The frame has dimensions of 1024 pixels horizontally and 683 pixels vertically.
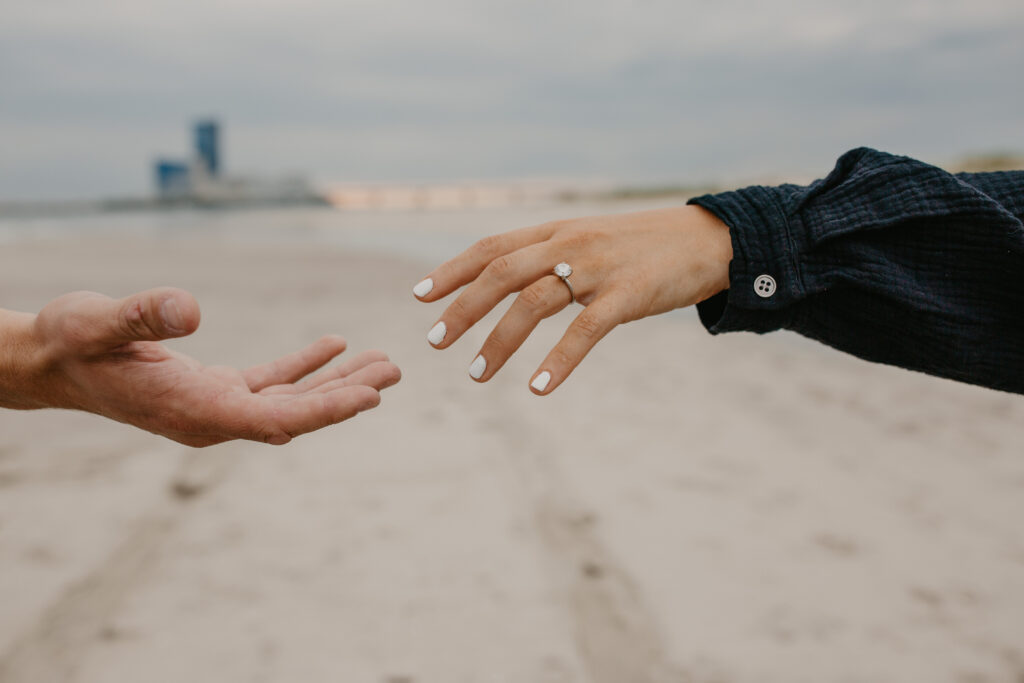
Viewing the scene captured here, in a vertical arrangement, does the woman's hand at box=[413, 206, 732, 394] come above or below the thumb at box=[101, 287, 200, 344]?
above

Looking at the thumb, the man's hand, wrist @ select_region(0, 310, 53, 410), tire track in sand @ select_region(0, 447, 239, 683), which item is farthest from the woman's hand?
tire track in sand @ select_region(0, 447, 239, 683)

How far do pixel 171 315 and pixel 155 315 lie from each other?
0.09 ft

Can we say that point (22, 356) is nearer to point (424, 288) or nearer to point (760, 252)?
point (424, 288)

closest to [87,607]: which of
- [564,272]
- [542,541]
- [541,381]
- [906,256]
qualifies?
[542,541]

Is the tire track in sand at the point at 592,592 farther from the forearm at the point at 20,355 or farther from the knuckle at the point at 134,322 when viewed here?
the forearm at the point at 20,355

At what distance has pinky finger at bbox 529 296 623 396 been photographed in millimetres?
1160

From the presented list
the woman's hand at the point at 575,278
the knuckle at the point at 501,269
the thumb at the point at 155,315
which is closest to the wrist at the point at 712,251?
the woman's hand at the point at 575,278

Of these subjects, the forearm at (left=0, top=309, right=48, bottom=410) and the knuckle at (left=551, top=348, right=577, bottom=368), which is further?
the forearm at (left=0, top=309, right=48, bottom=410)

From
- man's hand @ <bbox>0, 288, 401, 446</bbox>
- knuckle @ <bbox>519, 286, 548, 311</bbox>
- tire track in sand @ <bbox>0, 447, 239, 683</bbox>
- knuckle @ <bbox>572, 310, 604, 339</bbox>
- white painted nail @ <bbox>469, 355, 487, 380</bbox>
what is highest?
knuckle @ <bbox>519, 286, 548, 311</bbox>

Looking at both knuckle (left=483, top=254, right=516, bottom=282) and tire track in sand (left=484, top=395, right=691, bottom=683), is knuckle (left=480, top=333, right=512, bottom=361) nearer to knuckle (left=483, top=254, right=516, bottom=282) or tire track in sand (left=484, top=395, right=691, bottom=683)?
knuckle (left=483, top=254, right=516, bottom=282)

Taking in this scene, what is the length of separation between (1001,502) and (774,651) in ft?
4.05

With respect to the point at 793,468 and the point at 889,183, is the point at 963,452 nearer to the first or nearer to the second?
the point at 793,468

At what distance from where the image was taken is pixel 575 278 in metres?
1.21

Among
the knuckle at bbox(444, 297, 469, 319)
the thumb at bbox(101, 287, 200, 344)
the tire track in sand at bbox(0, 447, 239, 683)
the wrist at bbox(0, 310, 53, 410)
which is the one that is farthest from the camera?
the tire track in sand at bbox(0, 447, 239, 683)
